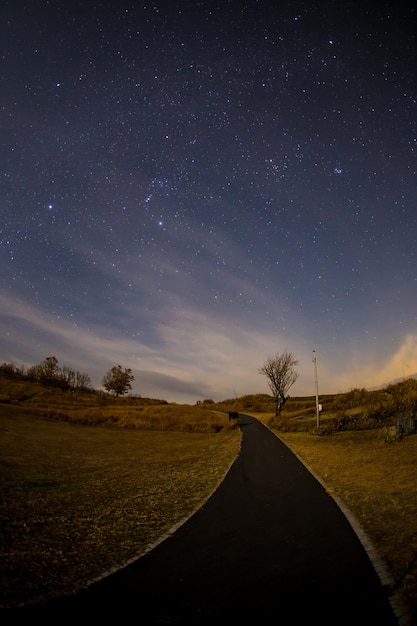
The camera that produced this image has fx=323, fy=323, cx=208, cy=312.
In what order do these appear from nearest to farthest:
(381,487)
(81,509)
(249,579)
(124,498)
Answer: (249,579) < (81,509) < (124,498) < (381,487)

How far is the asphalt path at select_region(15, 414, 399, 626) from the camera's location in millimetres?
4078

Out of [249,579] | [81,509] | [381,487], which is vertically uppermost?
[249,579]

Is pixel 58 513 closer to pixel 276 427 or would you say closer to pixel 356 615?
pixel 356 615

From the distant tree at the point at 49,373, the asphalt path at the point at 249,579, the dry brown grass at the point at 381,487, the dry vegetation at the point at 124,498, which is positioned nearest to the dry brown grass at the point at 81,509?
the dry vegetation at the point at 124,498

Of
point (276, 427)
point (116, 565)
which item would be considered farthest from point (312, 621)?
point (276, 427)

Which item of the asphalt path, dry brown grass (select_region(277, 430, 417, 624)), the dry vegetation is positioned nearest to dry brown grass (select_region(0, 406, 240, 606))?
the dry vegetation

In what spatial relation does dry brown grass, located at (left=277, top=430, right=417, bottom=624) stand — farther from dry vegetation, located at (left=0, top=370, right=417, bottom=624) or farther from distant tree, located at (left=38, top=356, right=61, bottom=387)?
distant tree, located at (left=38, top=356, right=61, bottom=387)

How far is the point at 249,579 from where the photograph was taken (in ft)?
16.2

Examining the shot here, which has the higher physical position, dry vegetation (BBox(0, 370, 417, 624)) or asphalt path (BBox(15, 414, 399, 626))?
asphalt path (BBox(15, 414, 399, 626))

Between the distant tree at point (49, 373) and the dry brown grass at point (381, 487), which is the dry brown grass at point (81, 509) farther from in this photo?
the distant tree at point (49, 373)

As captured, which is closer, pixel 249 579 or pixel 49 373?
pixel 249 579

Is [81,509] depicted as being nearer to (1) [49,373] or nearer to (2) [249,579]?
(2) [249,579]

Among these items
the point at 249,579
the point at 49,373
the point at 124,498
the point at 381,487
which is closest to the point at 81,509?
the point at 124,498

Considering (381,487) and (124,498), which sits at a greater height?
(381,487)
